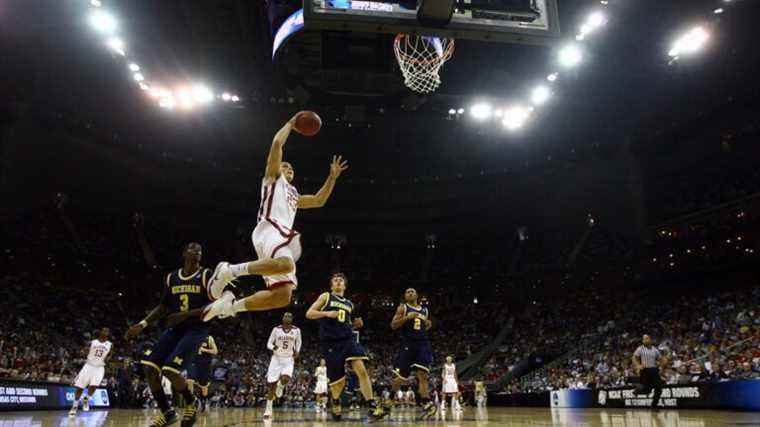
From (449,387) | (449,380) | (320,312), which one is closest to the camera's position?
(320,312)

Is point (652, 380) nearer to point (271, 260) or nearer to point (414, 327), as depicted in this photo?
point (414, 327)

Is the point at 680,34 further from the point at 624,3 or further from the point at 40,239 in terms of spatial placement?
the point at 40,239

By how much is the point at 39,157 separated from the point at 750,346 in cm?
2808

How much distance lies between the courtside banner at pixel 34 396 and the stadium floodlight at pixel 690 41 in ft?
71.9

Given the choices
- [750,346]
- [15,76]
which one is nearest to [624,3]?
[750,346]

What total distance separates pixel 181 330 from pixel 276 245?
208cm

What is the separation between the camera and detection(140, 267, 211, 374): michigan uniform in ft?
19.9

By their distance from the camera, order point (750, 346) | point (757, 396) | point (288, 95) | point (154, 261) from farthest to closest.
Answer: point (154, 261)
point (288, 95)
point (750, 346)
point (757, 396)

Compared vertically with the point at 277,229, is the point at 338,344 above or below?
below

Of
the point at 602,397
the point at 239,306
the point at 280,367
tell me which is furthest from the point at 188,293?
the point at 602,397

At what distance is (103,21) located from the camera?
17.3 m

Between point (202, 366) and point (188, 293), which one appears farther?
point (202, 366)

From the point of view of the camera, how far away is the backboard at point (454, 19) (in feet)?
25.3

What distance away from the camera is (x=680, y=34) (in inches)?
727
